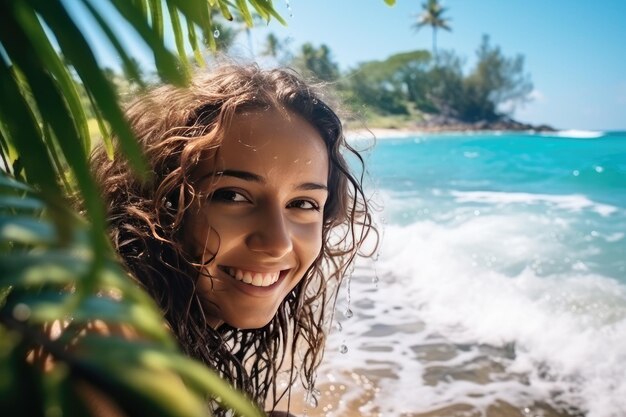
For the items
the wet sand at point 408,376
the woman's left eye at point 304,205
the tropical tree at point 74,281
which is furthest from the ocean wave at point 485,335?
the tropical tree at point 74,281

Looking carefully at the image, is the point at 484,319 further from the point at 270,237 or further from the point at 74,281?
the point at 74,281

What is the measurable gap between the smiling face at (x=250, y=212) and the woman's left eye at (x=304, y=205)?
17 mm

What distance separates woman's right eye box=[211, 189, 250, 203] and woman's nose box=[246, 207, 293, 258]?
0.10 m

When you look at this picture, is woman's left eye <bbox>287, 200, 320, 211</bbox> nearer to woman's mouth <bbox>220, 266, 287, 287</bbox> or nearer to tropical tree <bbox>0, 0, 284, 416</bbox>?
woman's mouth <bbox>220, 266, 287, 287</bbox>

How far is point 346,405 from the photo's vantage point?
11.5 ft

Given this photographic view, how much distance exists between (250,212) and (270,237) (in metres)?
0.12

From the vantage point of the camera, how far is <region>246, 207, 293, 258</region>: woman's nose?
5.58 feet

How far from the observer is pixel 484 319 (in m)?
5.32

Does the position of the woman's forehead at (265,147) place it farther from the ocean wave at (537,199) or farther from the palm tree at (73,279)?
the ocean wave at (537,199)

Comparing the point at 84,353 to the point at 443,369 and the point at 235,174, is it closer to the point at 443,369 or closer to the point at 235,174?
the point at 235,174

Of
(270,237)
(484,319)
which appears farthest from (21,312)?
(484,319)

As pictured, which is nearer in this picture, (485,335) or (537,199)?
(485,335)

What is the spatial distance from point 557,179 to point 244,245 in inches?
755

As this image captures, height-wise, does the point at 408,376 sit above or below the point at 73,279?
below
